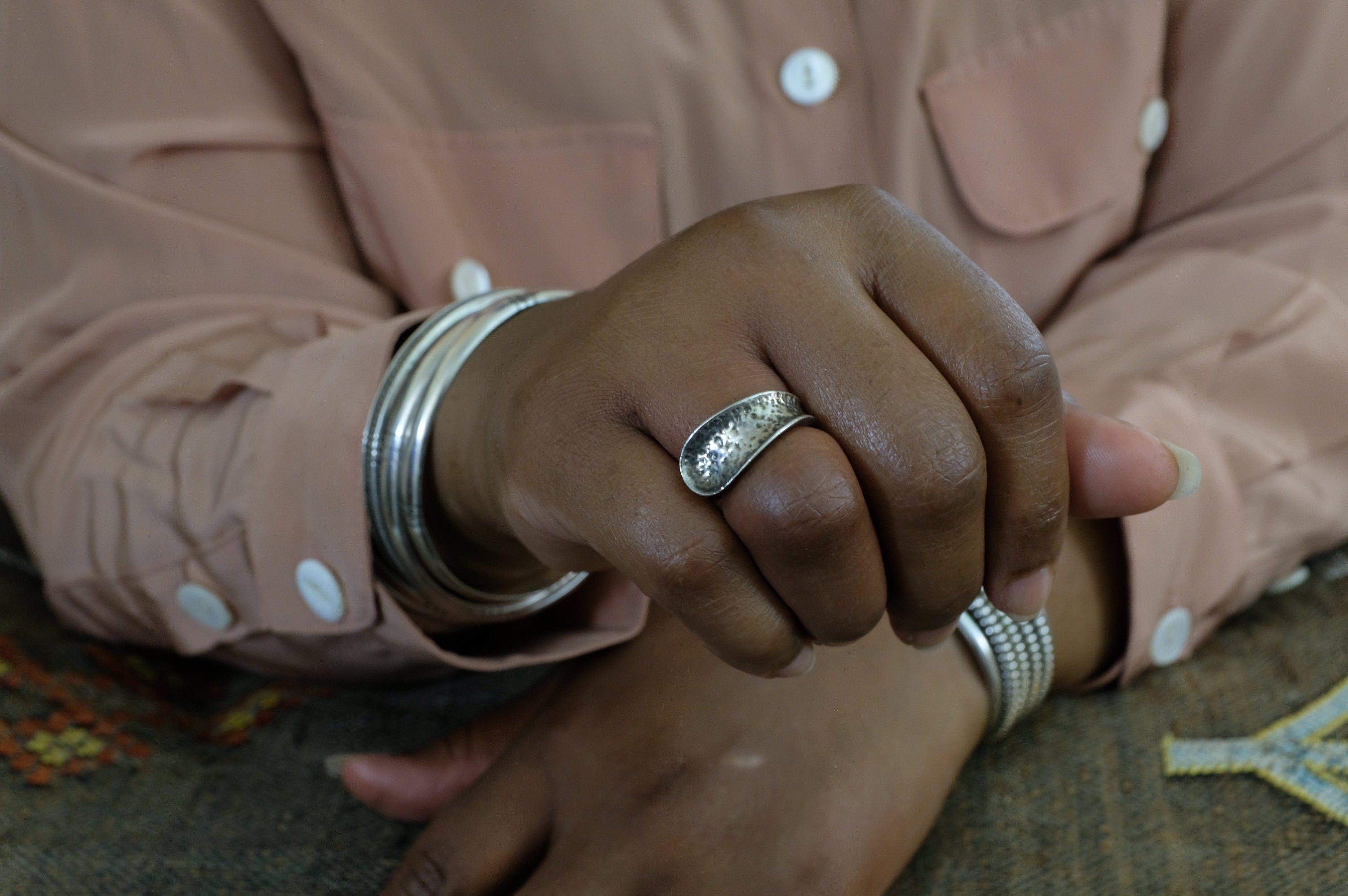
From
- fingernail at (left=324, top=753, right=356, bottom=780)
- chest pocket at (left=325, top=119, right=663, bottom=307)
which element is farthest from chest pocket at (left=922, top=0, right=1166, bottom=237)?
fingernail at (left=324, top=753, right=356, bottom=780)

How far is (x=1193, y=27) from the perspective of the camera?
699mm

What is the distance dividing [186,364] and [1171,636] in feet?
2.08

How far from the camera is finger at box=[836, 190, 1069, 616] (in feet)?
1.02

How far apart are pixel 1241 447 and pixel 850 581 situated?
40 centimetres

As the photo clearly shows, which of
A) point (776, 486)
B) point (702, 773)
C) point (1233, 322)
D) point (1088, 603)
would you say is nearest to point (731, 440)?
point (776, 486)

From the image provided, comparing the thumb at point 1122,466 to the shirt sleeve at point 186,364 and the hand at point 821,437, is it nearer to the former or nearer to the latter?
the hand at point 821,437

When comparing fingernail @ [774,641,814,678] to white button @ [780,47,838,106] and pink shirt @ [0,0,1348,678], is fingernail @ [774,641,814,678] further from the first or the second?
white button @ [780,47,838,106]

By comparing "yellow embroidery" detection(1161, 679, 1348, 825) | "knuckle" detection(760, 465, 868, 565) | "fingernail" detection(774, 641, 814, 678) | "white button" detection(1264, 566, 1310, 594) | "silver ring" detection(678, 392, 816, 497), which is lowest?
"white button" detection(1264, 566, 1310, 594)

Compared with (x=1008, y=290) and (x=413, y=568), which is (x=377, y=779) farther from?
(x=1008, y=290)

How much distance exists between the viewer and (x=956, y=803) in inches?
19.2

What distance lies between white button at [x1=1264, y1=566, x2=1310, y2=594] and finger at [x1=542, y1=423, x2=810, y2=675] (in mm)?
474

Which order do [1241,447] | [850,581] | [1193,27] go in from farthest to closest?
[1193,27] → [1241,447] → [850,581]

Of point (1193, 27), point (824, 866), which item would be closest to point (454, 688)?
point (824, 866)

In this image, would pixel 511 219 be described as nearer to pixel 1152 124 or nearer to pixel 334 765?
pixel 334 765
